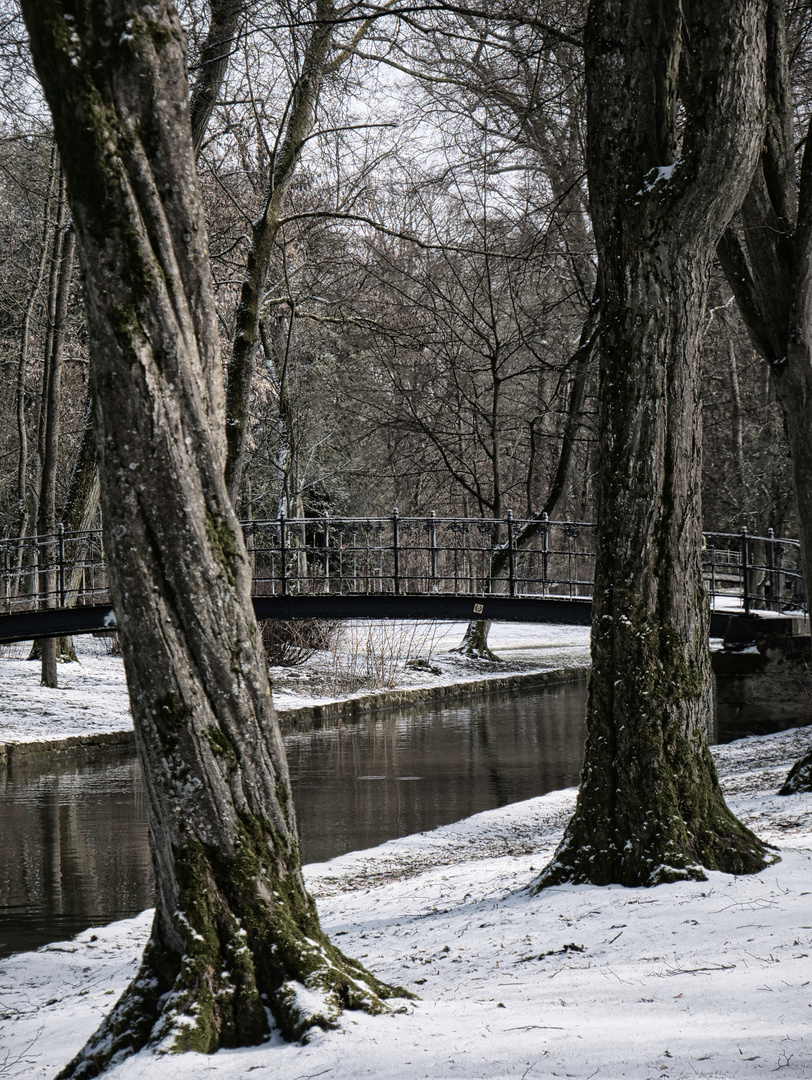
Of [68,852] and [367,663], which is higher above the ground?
[367,663]

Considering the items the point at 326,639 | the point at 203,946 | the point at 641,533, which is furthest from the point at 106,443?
the point at 326,639

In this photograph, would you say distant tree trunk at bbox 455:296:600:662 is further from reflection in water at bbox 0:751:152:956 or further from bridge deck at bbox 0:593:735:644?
reflection in water at bbox 0:751:152:956

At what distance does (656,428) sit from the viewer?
17.2ft

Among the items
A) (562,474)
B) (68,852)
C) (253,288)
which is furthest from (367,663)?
(68,852)

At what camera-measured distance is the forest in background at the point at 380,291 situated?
10.5 m

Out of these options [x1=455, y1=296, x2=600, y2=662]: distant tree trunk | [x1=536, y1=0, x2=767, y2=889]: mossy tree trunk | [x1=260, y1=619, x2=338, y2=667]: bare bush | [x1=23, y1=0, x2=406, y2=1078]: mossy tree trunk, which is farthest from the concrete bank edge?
[x1=23, y1=0, x2=406, y2=1078]: mossy tree trunk

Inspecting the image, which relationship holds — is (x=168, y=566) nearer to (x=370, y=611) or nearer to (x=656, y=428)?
(x=656, y=428)

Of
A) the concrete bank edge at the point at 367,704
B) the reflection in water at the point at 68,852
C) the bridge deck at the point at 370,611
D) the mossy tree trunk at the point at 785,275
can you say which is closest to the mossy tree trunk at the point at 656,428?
the mossy tree trunk at the point at 785,275

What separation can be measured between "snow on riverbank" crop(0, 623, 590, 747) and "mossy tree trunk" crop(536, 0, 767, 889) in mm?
10033

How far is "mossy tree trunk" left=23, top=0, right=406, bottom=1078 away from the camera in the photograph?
11.0ft

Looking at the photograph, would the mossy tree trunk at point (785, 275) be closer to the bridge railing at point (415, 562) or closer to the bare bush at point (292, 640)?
the bridge railing at point (415, 562)

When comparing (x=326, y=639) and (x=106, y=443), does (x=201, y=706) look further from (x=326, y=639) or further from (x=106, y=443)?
(x=326, y=639)

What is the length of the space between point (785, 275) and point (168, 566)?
6.06 meters

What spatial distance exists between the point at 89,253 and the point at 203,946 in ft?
7.41
